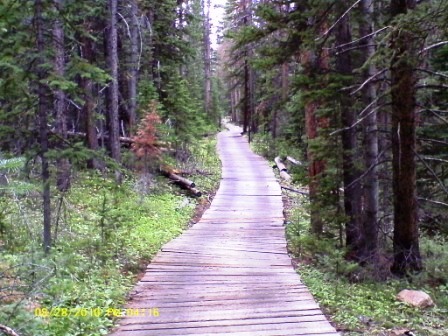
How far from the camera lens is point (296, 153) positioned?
1018 inches

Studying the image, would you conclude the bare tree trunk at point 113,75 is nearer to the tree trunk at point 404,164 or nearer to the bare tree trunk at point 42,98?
the bare tree trunk at point 42,98

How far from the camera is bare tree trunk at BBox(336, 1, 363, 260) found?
9499 millimetres

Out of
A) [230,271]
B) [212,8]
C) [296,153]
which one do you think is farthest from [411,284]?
[212,8]

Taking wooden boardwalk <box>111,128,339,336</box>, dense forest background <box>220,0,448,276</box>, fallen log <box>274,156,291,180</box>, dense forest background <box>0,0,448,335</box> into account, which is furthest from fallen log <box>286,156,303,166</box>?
dense forest background <box>220,0,448,276</box>

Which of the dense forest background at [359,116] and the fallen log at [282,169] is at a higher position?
the dense forest background at [359,116]

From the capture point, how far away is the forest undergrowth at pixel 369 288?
6500 mm

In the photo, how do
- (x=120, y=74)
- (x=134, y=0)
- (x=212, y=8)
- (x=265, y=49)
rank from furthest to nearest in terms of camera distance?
(x=212, y=8), (x=120, y=74), (x=134, y=0), (x=265, y=49)

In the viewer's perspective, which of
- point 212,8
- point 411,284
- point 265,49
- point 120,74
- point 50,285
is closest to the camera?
point 50,285

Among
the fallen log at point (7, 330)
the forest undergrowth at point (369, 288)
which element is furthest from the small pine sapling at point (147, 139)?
the fallen log at point (7, 330)

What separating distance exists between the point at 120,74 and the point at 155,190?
22.5 feet

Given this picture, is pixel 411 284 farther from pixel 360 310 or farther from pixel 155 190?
pixel 155 190

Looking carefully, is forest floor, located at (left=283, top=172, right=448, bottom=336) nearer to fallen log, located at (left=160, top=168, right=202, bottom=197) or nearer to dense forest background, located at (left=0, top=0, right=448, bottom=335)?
dense forest background, located at (left=0, top=0, right=448, bottom=335)

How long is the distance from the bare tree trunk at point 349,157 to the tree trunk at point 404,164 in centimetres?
87

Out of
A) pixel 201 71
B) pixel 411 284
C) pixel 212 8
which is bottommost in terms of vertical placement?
pixel 411 284
